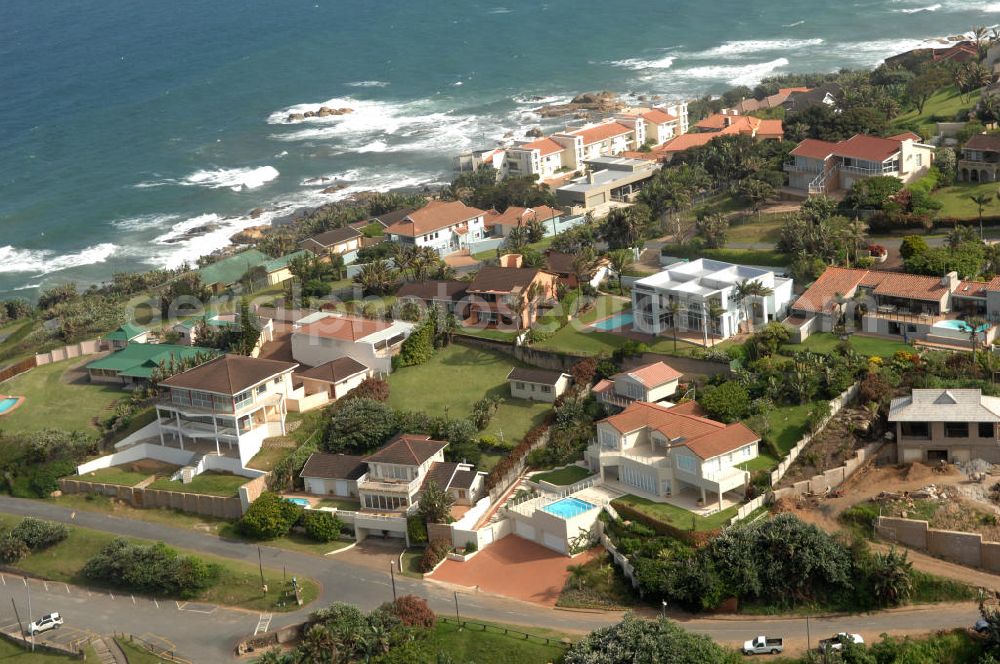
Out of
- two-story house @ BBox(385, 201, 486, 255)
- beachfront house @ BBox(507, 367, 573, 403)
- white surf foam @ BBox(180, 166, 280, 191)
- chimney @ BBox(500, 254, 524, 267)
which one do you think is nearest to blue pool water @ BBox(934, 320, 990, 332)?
beachfront house @ BBox(507, 367, 573, 403)

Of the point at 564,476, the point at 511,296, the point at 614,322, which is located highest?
the point at 511,296

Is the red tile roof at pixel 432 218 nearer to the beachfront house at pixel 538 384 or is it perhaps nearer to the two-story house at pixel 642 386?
the beachfront house at pixel 538 384

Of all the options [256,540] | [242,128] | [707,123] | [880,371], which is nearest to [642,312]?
[880,371]

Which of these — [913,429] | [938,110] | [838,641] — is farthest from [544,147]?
[838,641]

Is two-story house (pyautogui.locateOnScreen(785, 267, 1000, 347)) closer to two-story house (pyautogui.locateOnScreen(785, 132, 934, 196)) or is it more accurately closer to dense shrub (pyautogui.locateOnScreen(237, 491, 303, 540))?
two-story house (pyautogui.locateOnScreen(785, 132, 934, 196))

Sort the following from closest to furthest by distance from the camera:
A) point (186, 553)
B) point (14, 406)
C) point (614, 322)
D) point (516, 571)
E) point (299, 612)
→ point (299, 612) < point (516, 571) < point (186, 553) < point (614, 322) < point (14, 406)

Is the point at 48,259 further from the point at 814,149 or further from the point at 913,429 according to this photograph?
the point at 913,429

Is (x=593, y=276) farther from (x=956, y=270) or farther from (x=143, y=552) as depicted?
(x=143, y=552)
